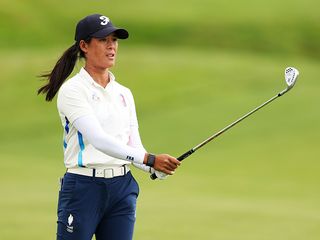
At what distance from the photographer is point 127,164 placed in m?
6.71

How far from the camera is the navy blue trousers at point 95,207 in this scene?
21.6ft

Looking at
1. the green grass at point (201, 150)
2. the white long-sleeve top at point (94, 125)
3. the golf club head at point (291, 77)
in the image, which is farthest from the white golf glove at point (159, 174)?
the green grass at point (201, 150)

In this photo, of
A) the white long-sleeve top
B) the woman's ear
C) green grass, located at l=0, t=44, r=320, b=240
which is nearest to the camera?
the white long-sleeve top

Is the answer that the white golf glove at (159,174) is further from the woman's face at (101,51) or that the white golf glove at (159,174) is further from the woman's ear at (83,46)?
the woman's ear at (83,46)

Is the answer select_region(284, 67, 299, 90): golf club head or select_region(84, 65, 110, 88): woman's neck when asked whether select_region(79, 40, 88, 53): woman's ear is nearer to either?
select_region(84, 65, 110, 88): woman's neck

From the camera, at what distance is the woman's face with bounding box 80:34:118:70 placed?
673 centimetres

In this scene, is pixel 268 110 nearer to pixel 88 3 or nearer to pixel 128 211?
pixel 88 3

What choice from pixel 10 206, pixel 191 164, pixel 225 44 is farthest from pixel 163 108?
pixel 10 206

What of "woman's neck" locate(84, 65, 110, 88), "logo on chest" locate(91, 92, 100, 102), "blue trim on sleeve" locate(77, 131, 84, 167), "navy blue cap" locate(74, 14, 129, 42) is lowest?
"blue trim on sleeve" locate(77, 131, 84, 167)

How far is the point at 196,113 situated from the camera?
26812 mm

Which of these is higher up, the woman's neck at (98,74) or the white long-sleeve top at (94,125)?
Answer: the woman's neck at (98,74)

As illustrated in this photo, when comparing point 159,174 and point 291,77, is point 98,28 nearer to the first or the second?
point 159,174

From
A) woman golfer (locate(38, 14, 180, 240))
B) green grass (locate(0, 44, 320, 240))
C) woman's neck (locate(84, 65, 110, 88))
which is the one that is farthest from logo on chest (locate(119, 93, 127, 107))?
green grass (locate(0, 44, 320, 240))

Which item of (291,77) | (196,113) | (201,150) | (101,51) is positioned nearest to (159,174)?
(101,51)
